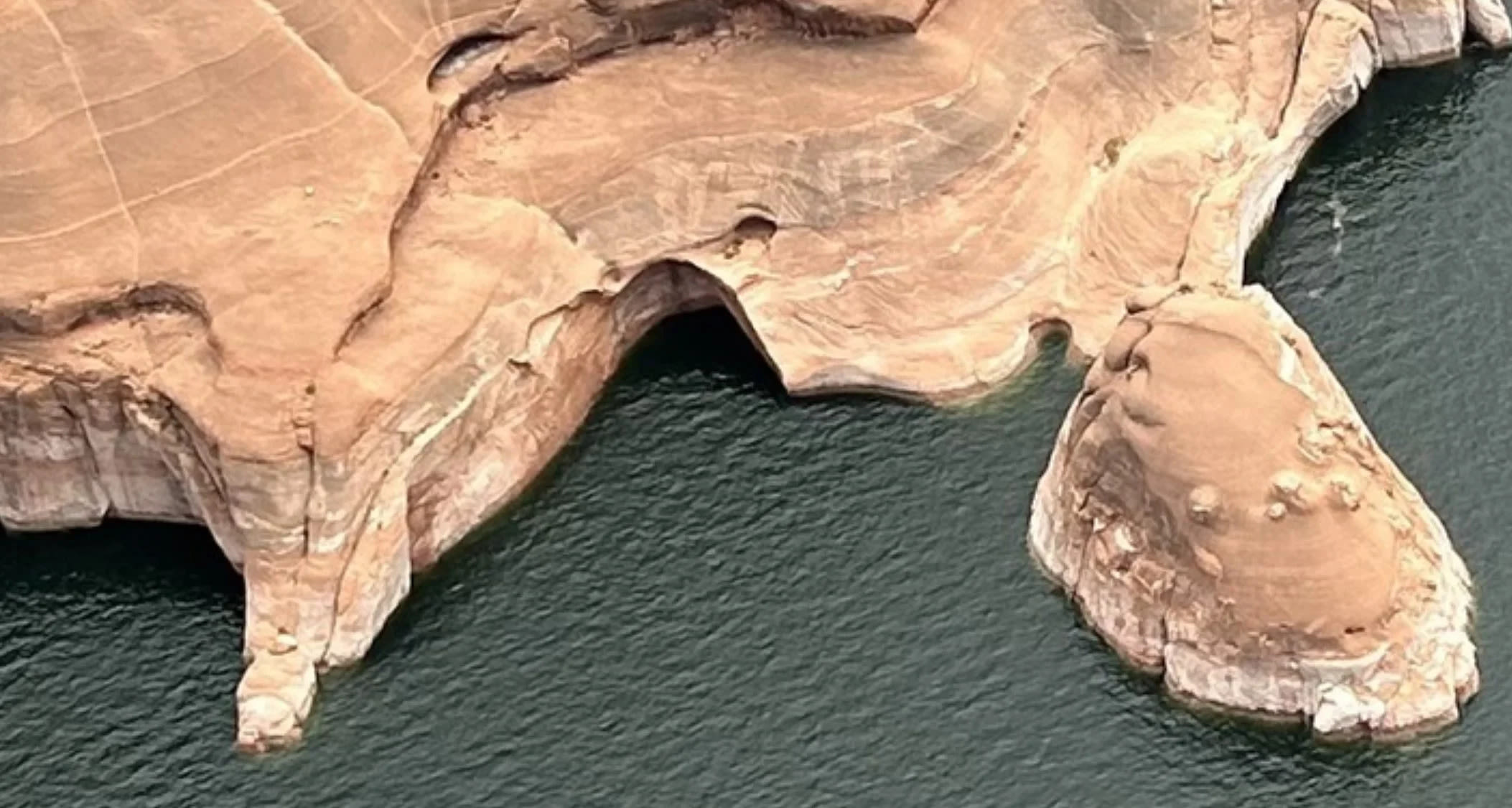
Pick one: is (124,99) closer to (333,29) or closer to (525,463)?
(333,29)

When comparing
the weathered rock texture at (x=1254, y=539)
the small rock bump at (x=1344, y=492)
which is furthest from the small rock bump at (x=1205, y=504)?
the small rock bump at (x=1344, y=492)

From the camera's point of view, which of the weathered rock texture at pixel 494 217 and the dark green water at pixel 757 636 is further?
the weathered rock texture at pixel 494 217

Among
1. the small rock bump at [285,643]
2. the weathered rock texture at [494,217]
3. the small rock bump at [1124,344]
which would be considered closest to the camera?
the small rock bump at [285,643]

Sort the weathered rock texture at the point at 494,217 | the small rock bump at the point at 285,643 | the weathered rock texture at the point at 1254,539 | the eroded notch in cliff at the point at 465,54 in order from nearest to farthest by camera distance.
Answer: the weathered rock texture at the point at 1254,539
the small rock bump at the point at 285,643
the weathered rock texture at the point at 494,217
the eroded notch in cliff at the point at 465,54

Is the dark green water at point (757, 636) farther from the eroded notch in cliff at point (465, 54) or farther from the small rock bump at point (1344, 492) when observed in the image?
the eroded notch in cliff at point (465, 54)

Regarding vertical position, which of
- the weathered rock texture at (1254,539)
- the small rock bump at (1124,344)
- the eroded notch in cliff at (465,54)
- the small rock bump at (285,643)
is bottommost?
the small rock bump at (285,643)

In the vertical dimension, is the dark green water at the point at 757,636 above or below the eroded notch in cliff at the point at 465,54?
below

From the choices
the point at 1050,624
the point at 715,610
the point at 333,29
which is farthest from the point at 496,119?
the point at 1050,624

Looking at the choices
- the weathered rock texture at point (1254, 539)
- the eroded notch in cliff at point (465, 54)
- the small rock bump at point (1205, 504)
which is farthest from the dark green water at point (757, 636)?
the eroded notch in cliff at point (465, 54)
